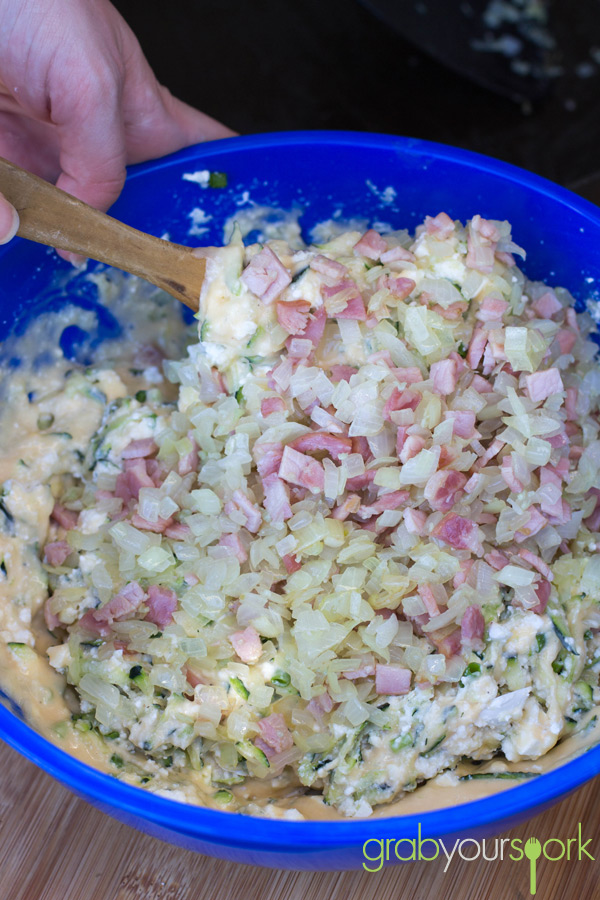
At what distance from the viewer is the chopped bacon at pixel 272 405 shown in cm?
150

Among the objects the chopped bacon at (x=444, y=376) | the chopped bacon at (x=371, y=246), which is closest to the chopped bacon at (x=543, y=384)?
the chopped bacon at (x=444, y=376)

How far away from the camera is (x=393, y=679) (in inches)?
52.6

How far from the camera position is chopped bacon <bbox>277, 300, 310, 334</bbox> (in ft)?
4.92

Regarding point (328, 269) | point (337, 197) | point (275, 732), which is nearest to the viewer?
point (275, 732)

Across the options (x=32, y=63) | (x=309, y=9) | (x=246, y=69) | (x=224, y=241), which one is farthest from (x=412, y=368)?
(x=309, y=9)

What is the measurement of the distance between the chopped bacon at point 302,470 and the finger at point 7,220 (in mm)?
565

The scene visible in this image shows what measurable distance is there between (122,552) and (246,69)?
1758 millimetres

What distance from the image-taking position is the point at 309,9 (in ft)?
8.89

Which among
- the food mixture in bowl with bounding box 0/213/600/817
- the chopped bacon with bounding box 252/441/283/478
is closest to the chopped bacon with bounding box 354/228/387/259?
the food mixture in bowl with bounding box 0/213/600/817

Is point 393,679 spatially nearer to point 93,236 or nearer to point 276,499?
point 276,499

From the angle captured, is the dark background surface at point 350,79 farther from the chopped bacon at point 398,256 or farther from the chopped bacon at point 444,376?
the chopped bacon at point 444,376

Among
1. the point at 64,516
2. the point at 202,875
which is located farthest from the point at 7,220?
the point at 202,875

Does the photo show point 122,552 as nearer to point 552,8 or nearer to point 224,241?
point 224,241

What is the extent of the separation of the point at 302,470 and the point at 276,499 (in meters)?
0.07
